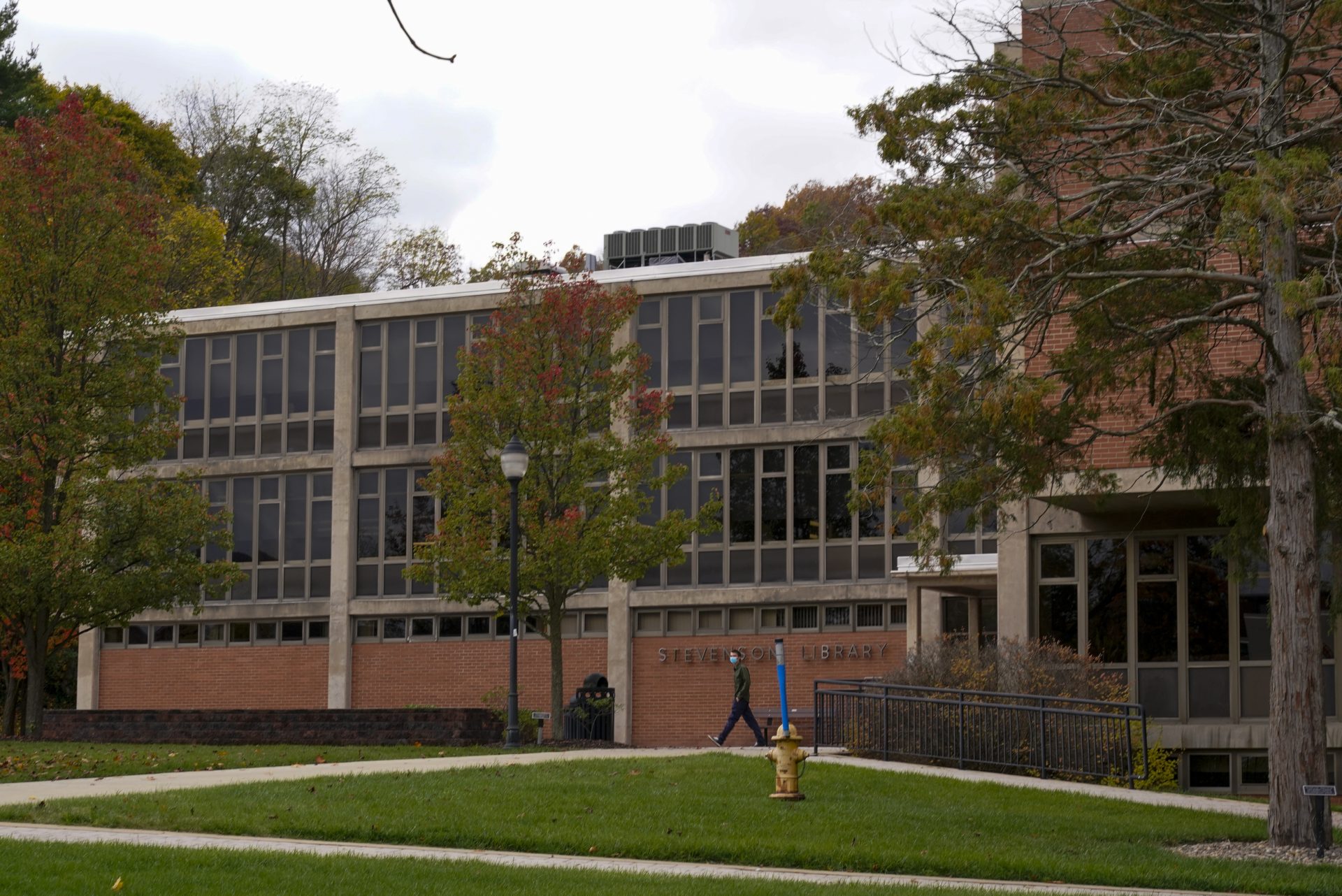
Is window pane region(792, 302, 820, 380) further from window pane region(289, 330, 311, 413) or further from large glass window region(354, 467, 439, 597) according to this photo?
window pane region(289, 330, 311, 413)

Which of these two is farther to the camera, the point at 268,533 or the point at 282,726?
the point at 268,533

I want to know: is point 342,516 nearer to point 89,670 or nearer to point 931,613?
point 89,670

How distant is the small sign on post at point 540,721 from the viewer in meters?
31.5

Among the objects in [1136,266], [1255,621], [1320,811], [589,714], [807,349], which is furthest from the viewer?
[807,349]

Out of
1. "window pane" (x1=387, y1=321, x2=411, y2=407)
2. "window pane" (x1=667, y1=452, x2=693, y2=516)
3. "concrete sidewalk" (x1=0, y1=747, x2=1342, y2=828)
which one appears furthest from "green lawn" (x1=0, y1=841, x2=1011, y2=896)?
"window pane" (x1=387, y1=321, x2=411, y2=407)

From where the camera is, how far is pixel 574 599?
35750 millimetres

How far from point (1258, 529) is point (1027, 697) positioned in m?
3.73

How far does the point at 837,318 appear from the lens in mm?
33562

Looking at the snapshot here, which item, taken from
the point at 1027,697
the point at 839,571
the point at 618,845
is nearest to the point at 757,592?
the point at 839,571

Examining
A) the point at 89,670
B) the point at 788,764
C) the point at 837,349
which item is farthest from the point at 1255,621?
the point at 89,670

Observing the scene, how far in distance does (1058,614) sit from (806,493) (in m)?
11.0

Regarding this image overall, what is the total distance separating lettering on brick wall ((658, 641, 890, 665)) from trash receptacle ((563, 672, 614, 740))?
5.88ft

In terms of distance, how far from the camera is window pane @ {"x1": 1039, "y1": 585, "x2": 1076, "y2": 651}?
77.6 ft

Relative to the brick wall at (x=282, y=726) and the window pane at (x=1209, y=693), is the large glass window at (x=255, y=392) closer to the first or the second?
the brick wall at (x=282, y=726)
